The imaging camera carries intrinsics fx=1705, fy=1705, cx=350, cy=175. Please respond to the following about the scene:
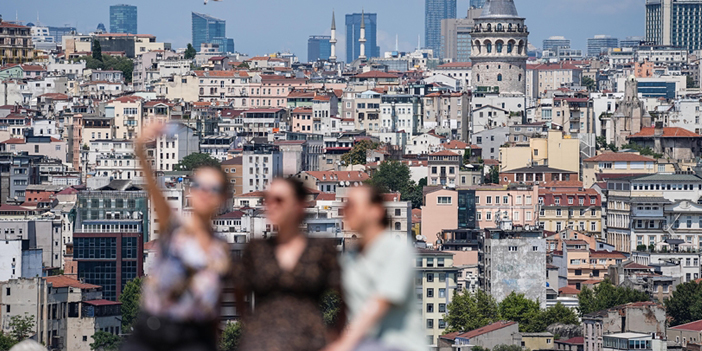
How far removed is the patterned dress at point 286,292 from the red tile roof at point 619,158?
61.1 meters

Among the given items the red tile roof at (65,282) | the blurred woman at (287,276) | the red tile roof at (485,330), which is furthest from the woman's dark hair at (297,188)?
the red tile roof at (65,282)

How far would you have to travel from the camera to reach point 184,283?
585 centimetres

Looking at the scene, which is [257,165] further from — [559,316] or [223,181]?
[223,181]

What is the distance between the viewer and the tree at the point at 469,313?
4491 cm

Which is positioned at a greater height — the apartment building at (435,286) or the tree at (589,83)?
the tree at (589,83)

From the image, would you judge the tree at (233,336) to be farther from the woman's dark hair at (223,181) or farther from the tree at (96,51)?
the tree at (96,51)

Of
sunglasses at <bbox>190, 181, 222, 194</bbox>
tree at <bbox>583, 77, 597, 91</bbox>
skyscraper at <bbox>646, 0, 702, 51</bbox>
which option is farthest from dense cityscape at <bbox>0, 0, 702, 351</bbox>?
skyscraper at <bbox>646, 0, 702, 51</bbox>

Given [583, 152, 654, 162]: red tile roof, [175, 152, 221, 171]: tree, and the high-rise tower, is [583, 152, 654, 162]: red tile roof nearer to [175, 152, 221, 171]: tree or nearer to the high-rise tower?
[175, 152, 221, 171]: tree

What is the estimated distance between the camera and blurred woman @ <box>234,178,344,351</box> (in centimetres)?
600

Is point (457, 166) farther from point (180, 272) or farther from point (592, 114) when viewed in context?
point (180, 272)

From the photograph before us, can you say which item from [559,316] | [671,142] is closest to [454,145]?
[671,142]

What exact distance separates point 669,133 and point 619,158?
9730 mm

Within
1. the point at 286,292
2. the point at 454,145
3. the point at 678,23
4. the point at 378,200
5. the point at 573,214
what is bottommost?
the point at 573,214

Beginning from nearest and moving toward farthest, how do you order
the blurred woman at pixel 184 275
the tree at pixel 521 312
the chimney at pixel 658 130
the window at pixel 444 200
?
the blurred woman at pixel 184 275, the tree at pixel 521 312, the window at pixel 444 200, the chimney at pixel 658 130
